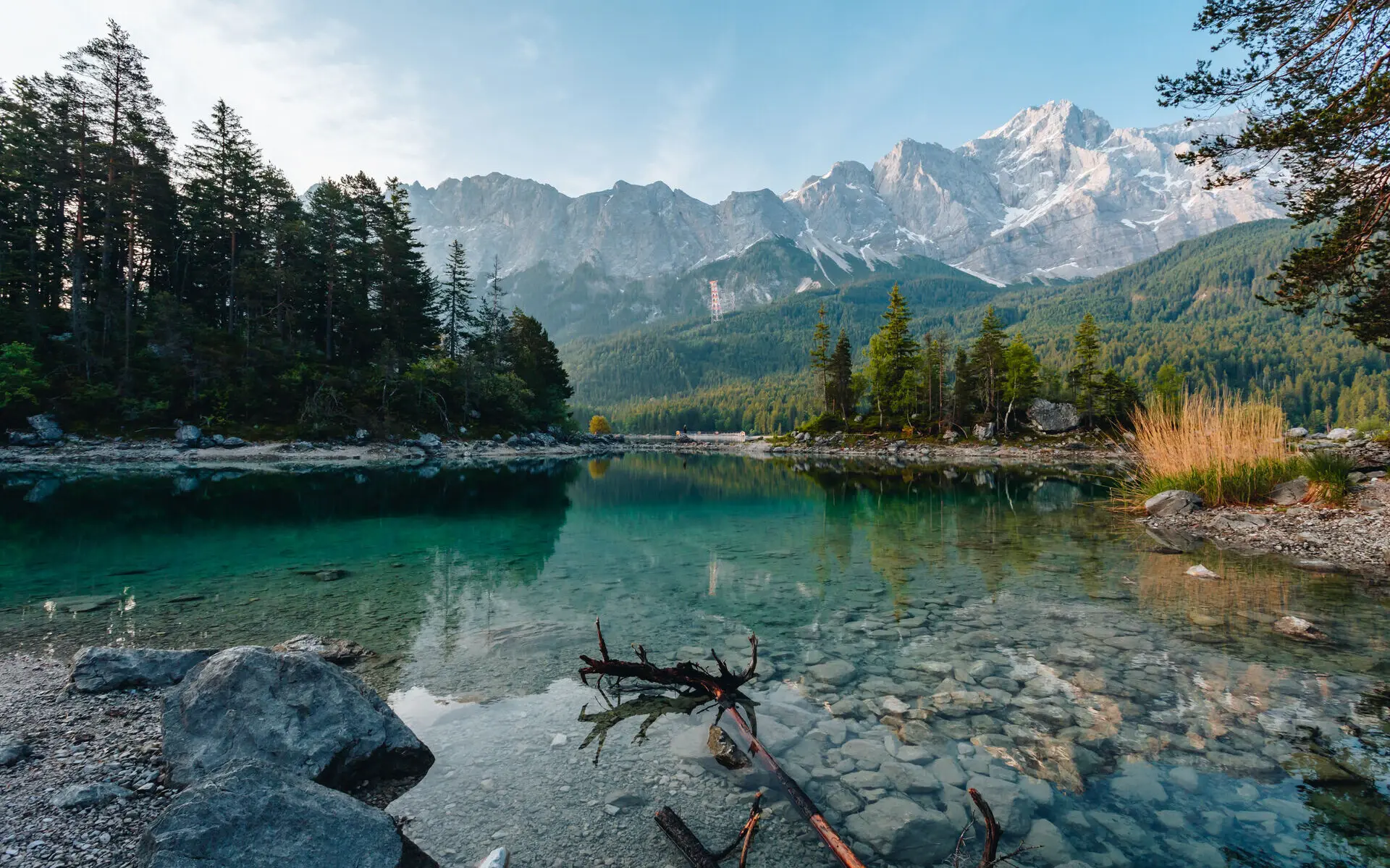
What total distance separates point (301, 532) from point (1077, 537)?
2681 centimetres

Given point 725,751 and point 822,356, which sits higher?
point 822,356

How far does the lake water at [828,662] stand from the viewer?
16.6ft

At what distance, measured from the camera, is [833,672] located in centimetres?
859

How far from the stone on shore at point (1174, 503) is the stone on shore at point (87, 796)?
27.6 metres

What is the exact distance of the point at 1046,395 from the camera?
80312mm

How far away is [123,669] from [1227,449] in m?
29.4

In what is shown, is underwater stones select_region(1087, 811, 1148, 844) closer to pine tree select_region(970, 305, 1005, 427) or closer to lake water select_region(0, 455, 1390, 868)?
lake water select_region(0, 455, 1390, 868)

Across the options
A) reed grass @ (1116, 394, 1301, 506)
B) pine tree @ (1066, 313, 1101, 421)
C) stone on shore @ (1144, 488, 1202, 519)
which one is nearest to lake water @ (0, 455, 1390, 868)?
stone on shore @ (1144, 488, 1202, 519)

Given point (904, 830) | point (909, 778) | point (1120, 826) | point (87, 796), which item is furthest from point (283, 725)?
point (1120, 826)

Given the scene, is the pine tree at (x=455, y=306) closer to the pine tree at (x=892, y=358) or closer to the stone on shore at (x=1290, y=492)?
the pine tree at (x=892, y=358)

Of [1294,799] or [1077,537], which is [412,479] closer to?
[1077,537]

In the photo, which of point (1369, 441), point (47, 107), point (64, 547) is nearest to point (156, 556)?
point (64, 547)

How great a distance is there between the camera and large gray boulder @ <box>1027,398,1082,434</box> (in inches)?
2997

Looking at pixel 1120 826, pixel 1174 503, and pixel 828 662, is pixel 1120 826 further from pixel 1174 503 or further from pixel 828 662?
pixel 1174 503
